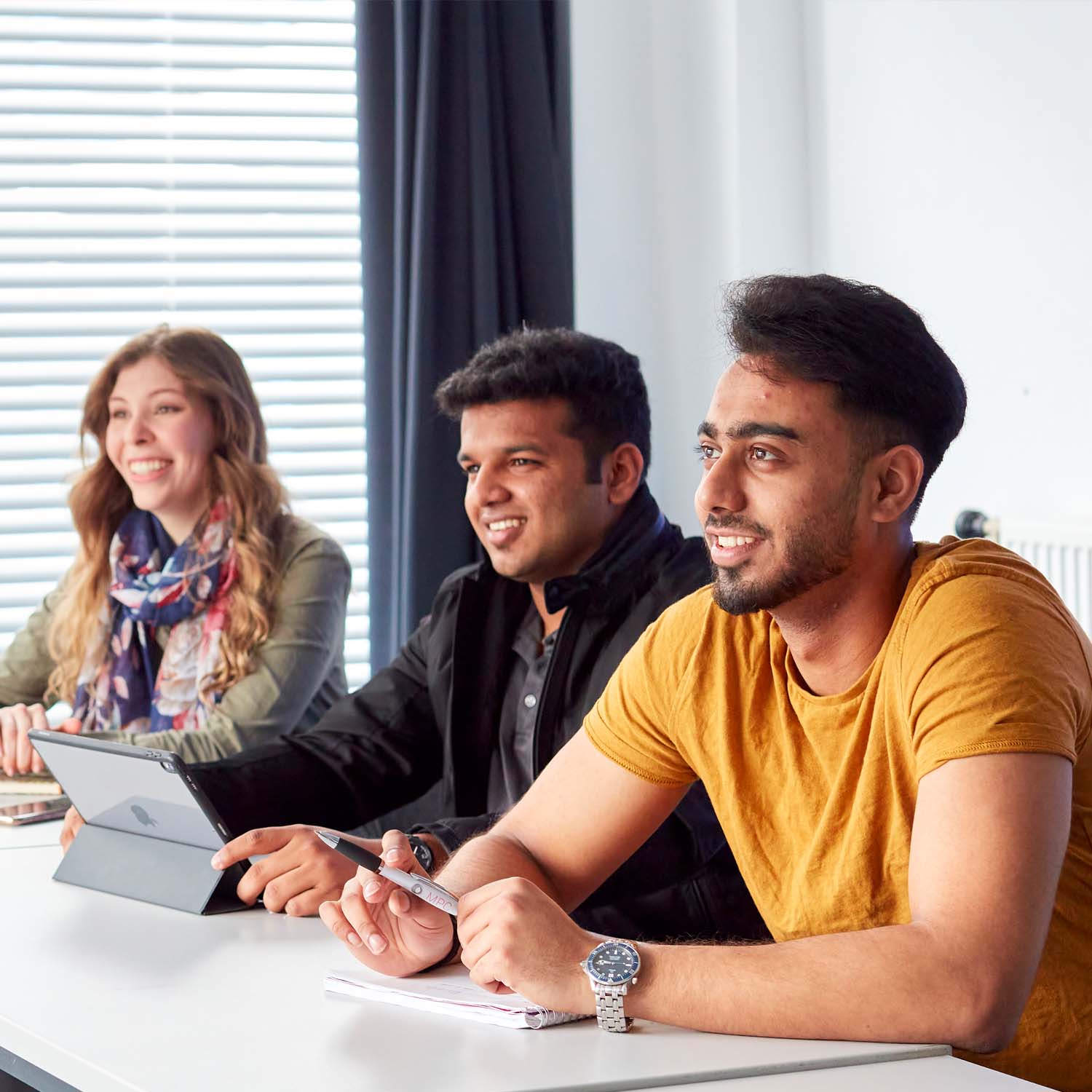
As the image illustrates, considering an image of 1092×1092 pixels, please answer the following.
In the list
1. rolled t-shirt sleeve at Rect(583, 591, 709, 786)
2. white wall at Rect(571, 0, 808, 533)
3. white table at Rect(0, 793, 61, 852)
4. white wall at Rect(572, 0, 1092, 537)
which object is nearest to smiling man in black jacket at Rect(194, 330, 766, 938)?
white table at Rect(0, 793, 61, 852)

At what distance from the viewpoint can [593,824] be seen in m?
1.62

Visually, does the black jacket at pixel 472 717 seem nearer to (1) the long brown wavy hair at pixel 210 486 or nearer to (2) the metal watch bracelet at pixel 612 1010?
(1) the long brown wavy hair at pixel 210 486

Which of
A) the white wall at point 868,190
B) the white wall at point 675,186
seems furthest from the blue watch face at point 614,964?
the white wall at point 675,186

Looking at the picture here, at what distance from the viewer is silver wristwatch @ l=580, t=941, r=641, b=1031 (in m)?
1.19

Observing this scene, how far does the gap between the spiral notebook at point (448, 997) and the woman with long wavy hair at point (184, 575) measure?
1.28 metres

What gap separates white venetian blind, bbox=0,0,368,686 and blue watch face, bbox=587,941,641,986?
2.63m

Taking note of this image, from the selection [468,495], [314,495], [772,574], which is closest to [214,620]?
[468,495]

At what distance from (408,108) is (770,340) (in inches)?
91.8

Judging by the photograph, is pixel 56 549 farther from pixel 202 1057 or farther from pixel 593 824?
pixel 202 1057

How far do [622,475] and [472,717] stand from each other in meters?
0.46

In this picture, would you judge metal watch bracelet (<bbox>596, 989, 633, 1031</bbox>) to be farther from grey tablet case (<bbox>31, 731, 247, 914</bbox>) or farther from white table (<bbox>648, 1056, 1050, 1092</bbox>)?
grey tablet case (<bbox>31, 731, 247, 914</bbox>)

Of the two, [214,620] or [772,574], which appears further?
[214,620]

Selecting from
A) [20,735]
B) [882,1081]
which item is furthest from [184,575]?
[882,1081]

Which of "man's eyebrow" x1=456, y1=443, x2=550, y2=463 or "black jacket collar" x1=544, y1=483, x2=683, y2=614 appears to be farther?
"man's eyebrow" x1=456, y1=443, x2=550, y2=463
